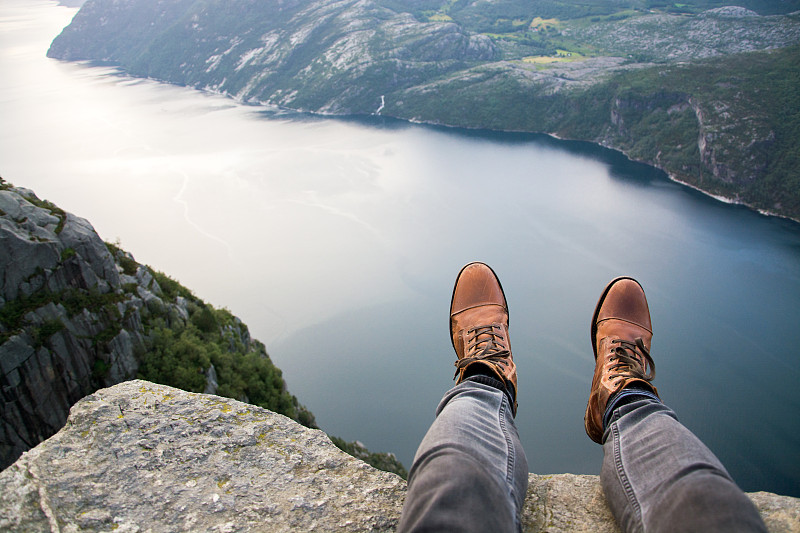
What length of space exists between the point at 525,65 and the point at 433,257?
91.9 m

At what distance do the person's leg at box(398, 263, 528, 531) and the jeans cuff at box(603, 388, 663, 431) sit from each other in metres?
0.52

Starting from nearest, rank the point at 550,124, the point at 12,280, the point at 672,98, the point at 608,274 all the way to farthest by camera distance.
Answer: the point at 12,280 < the point at 608,274 < the point at 672,98 < the point at 550,124

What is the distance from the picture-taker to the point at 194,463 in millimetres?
2248

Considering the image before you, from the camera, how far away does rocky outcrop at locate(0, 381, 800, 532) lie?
1876 millimetres

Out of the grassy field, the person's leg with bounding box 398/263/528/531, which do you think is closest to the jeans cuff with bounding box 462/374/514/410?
the person's leg with bounding box 398/263/528/531

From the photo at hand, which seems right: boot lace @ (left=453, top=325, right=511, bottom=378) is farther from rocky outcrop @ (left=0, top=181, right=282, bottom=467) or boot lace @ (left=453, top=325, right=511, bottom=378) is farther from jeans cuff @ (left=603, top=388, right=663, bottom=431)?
rocky outcrop @ (left=0, top=181, right=282, bottom=467)

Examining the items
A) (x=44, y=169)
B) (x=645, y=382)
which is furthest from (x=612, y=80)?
(x=645, y=382)

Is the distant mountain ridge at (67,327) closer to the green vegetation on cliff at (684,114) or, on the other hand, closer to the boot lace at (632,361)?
the boot lace at (632,361)

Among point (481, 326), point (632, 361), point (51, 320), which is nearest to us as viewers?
point (632, 361)

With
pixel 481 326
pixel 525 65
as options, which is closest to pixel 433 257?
pixel 481 326

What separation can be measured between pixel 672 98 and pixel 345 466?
9873 centimetres

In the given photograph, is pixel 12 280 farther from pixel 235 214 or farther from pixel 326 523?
pixel 235 214

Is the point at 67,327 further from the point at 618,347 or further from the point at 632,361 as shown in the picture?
the point at 632,361

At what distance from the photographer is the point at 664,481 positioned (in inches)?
66.3
